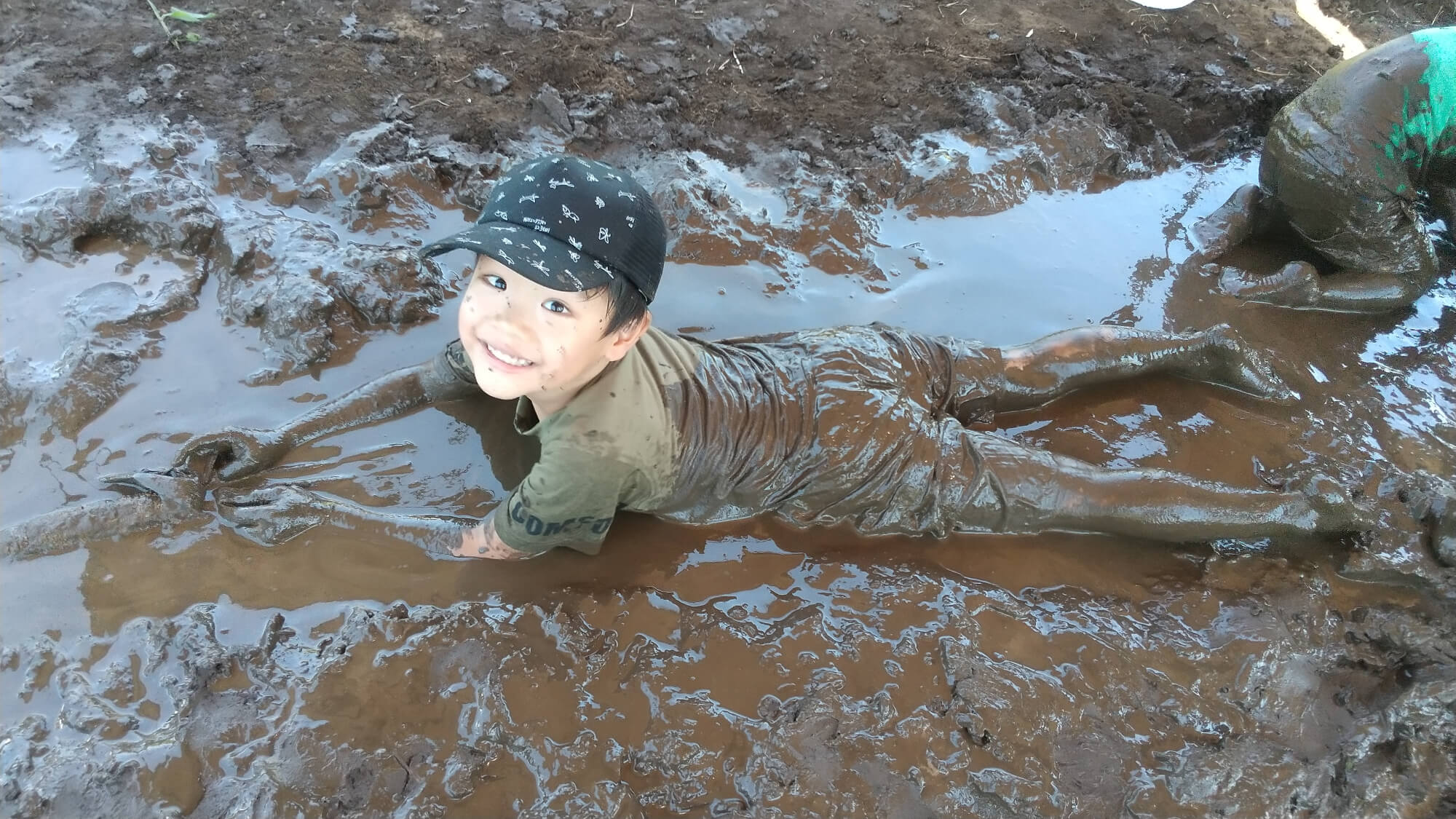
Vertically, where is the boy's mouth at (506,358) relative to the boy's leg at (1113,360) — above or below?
above

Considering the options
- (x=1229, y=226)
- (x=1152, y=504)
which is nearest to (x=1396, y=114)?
(x=1229, y=226)

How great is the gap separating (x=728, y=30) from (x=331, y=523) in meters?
3.42

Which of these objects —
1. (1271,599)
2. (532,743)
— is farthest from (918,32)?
(532,743)

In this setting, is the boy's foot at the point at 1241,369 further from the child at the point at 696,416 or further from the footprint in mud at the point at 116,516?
the footprint in mud at the point at 116,516

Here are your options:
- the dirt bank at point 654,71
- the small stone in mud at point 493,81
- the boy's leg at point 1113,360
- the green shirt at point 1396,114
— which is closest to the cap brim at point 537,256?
the boy's leg at point 1113,360

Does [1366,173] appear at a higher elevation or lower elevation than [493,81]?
higher

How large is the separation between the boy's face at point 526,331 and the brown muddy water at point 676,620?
2.32ft

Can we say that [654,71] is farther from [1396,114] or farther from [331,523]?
[1396,114]

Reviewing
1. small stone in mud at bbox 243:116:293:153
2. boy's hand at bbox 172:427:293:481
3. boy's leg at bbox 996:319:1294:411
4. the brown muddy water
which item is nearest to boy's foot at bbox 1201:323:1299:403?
boy's leg at bbox 996:319:1294:411

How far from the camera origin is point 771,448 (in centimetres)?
226

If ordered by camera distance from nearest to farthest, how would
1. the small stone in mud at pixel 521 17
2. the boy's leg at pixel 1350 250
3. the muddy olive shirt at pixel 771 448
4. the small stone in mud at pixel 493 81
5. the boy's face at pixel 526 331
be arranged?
1. the boy's face at pixel 526 331
2. the muddy olive shirt at pixel 771 448
3. the boy's leg at pixel 1350 250
4. the small stone in mud at pixel 493 81
5. the small stone in mud at pixel 521 17

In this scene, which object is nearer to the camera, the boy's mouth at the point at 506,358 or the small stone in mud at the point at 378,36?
the boy's mouth at the point at 506,358

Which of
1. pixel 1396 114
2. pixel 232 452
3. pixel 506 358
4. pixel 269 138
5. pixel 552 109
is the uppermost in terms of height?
pixel 1396 114

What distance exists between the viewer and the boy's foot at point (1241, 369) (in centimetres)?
277
